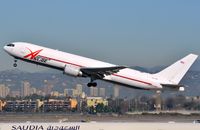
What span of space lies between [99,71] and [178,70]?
1148 centimetres

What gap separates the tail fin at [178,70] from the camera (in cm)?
7684

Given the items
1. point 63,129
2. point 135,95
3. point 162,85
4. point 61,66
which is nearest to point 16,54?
point 61,66

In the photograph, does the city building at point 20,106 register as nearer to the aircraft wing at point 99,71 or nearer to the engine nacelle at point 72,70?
the aircraft wing at point 99,71

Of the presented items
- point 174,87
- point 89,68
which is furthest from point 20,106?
point 174,87

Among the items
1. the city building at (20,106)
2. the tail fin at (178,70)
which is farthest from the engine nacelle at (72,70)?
the city building at (20,106)

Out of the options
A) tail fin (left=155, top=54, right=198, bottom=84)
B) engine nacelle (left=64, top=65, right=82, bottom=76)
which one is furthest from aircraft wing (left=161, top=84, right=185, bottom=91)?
engine nacelle (left=64, top=65, right=82, bottom=76)

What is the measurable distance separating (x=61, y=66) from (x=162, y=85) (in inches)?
514

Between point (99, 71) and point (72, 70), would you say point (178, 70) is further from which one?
point (72, 70)

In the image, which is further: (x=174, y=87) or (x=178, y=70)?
(x=178, y=70)

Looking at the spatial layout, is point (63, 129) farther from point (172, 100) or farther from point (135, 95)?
point (135, 95)

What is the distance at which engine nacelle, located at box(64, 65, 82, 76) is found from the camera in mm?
71375

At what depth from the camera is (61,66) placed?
72188 mm

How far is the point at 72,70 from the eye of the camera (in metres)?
71.6

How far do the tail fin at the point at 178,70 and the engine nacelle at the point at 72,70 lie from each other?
10.9 m
